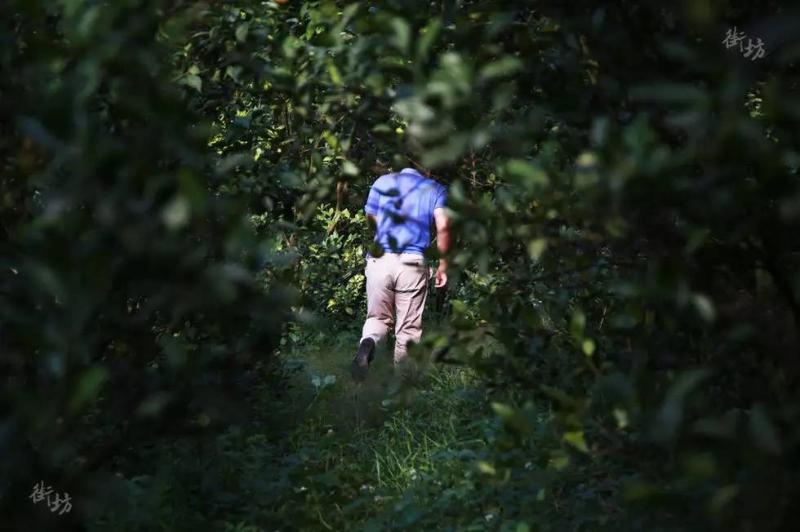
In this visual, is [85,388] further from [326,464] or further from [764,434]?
[326,464]

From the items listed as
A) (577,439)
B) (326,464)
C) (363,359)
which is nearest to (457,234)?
(577,439)

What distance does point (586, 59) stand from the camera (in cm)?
279

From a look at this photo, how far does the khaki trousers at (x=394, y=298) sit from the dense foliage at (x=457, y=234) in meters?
3.74

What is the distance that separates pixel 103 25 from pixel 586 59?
4.47 feet

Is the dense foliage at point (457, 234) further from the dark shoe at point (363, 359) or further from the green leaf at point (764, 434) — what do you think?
the dark shoe at point (363, 359)

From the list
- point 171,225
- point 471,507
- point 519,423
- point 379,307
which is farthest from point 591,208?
point 379,307

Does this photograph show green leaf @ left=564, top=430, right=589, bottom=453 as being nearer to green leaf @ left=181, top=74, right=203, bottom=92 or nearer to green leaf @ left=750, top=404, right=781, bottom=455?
green leaf @ left=750, top=404, right=781, bottom=455

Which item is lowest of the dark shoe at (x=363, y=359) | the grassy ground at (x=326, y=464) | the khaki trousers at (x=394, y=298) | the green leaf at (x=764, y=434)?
the dark shoe at (x=363, y=359)

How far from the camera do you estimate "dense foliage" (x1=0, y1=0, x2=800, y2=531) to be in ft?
5.82

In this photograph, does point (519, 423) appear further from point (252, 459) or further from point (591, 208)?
point (252, 459)

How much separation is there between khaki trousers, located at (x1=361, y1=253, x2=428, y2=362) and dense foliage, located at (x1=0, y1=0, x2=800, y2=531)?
3.74 m

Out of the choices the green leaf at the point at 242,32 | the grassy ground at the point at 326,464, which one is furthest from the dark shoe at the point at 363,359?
the green leaf at the point at 242,32

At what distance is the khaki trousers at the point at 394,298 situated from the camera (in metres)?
8.38

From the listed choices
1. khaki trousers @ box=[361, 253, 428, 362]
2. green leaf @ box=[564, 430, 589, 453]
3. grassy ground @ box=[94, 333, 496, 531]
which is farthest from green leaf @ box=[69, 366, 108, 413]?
khaki trousers @ box=[361, 253, 428, 362]
